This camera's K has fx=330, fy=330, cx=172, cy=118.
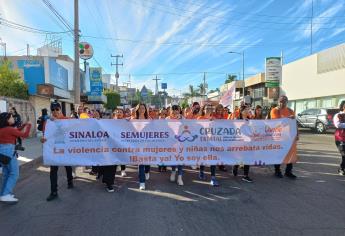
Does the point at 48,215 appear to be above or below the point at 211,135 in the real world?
below

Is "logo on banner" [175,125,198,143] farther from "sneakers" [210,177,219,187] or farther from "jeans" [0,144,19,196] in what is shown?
"jeans" [0,144,19,196]

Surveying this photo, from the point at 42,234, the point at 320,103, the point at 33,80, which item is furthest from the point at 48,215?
the point at 320,103

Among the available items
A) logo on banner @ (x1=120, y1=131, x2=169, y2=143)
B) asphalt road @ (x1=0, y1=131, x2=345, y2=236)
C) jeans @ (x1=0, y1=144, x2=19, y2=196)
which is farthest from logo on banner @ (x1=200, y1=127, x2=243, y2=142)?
jeans @ (x1=0, y1=144, x2=19, y2=196)

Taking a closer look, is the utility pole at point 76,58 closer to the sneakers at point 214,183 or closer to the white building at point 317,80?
the sneakers at point 214,183

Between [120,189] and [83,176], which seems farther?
[83,176]

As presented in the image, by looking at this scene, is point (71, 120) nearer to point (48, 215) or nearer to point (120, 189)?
point (120, 189)

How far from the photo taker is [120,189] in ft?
22.8

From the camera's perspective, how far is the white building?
28.3 m

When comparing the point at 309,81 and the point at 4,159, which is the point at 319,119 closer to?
the point at 309,81

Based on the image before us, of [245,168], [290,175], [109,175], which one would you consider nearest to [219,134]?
[245,168]

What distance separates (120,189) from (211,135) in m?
2.36

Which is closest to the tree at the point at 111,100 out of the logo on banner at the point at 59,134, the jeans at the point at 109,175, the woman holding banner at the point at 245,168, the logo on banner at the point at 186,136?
the woman holding banner at the point at 245,168

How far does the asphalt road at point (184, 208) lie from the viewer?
4.71 meters

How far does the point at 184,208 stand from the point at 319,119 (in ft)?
66.1
